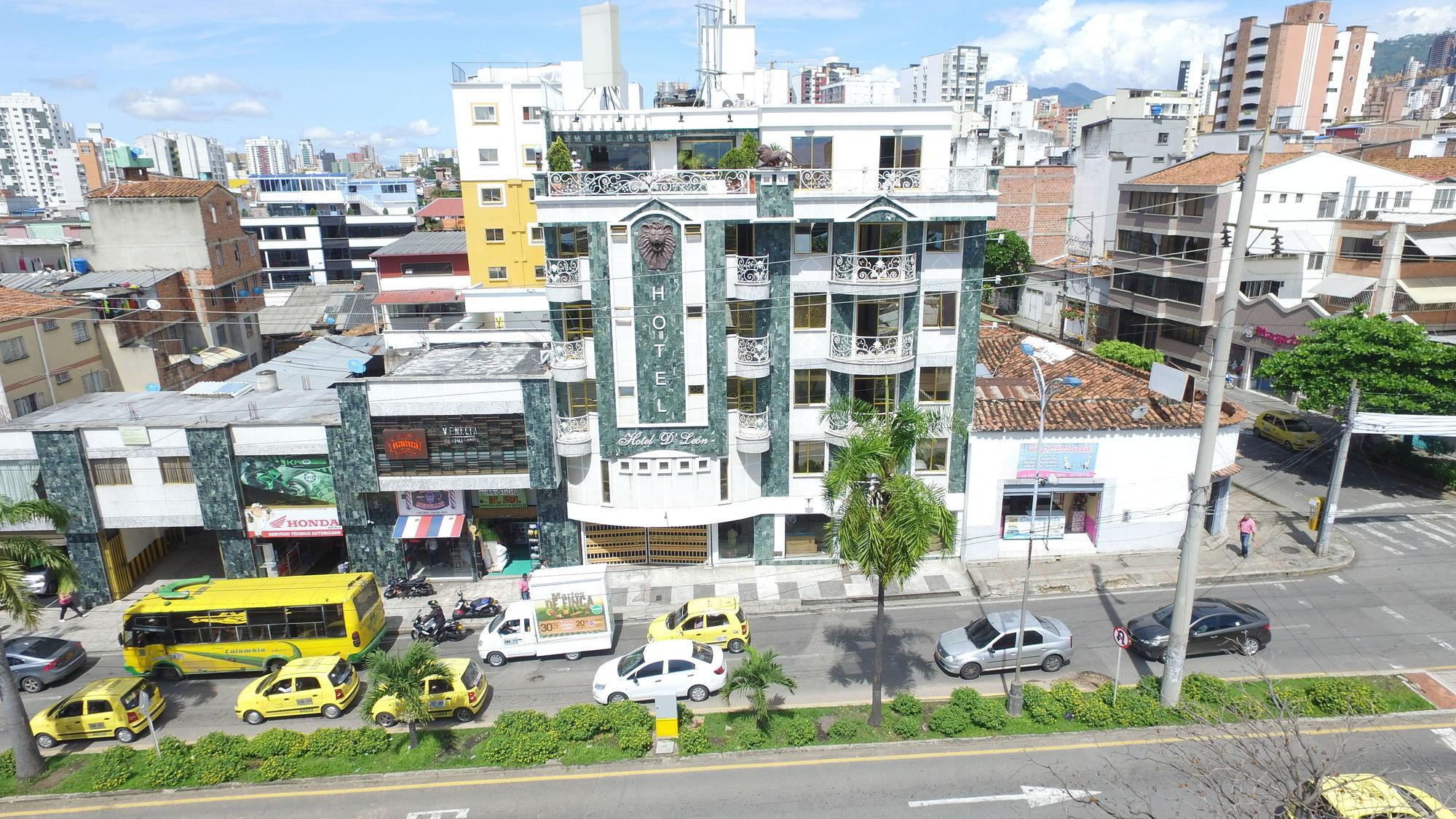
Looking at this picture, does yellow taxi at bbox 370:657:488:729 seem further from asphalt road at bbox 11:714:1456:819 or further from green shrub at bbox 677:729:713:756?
green shrub at bbox 677:729:713:756

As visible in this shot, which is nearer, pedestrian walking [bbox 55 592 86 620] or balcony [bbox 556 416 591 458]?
pedestrian walking [bbox 55 592 86 620]

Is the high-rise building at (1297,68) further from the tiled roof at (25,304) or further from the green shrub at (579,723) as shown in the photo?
the tiled roof at (25,304)

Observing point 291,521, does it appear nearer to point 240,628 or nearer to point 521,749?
point 240,628

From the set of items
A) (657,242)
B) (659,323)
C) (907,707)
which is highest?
(657,242)

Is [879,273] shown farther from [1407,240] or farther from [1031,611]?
[1407,240]

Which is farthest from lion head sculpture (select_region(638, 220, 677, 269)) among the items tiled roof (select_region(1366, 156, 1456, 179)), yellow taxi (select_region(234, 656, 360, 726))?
tiled roof (select_region(1366, 156, 1456, 179))

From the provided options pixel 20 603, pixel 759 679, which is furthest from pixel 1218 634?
pixel 20 603

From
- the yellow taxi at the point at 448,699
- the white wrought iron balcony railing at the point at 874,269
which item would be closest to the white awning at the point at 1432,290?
the white wrought iron balcony railing at the point at 874,269
